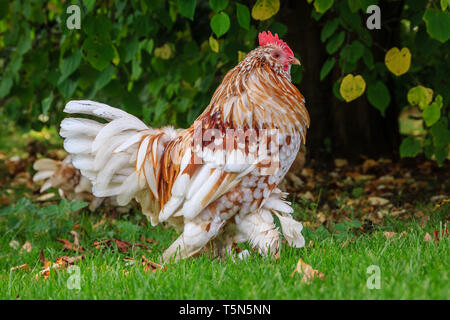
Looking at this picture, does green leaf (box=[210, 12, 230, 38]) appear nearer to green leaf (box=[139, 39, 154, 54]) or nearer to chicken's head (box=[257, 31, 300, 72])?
chicken's head (box=[257, 31, 300, 72])

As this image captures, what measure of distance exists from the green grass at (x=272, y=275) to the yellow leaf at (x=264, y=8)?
1.55m

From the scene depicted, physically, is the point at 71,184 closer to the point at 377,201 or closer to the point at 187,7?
the point at 187,7

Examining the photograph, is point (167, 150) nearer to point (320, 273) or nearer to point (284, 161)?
point (284, 161)

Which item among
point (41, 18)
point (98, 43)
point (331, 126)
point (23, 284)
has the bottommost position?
point (23, 284)

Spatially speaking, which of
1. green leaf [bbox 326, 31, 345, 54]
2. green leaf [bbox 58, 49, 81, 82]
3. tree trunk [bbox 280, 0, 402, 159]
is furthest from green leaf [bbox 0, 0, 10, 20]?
tree trunk [bbox 280, 0, 402, 159]

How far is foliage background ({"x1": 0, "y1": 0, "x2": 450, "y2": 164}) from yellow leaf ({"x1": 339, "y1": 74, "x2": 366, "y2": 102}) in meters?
0.38

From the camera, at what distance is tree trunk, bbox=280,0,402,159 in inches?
255

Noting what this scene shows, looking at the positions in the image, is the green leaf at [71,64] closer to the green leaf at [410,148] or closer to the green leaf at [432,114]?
the green leaf at [432,114]

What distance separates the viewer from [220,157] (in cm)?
309

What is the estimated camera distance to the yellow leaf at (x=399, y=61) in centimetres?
403

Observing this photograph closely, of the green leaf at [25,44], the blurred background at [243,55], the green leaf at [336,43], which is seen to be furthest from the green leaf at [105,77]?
the green leaf at [336,43]
